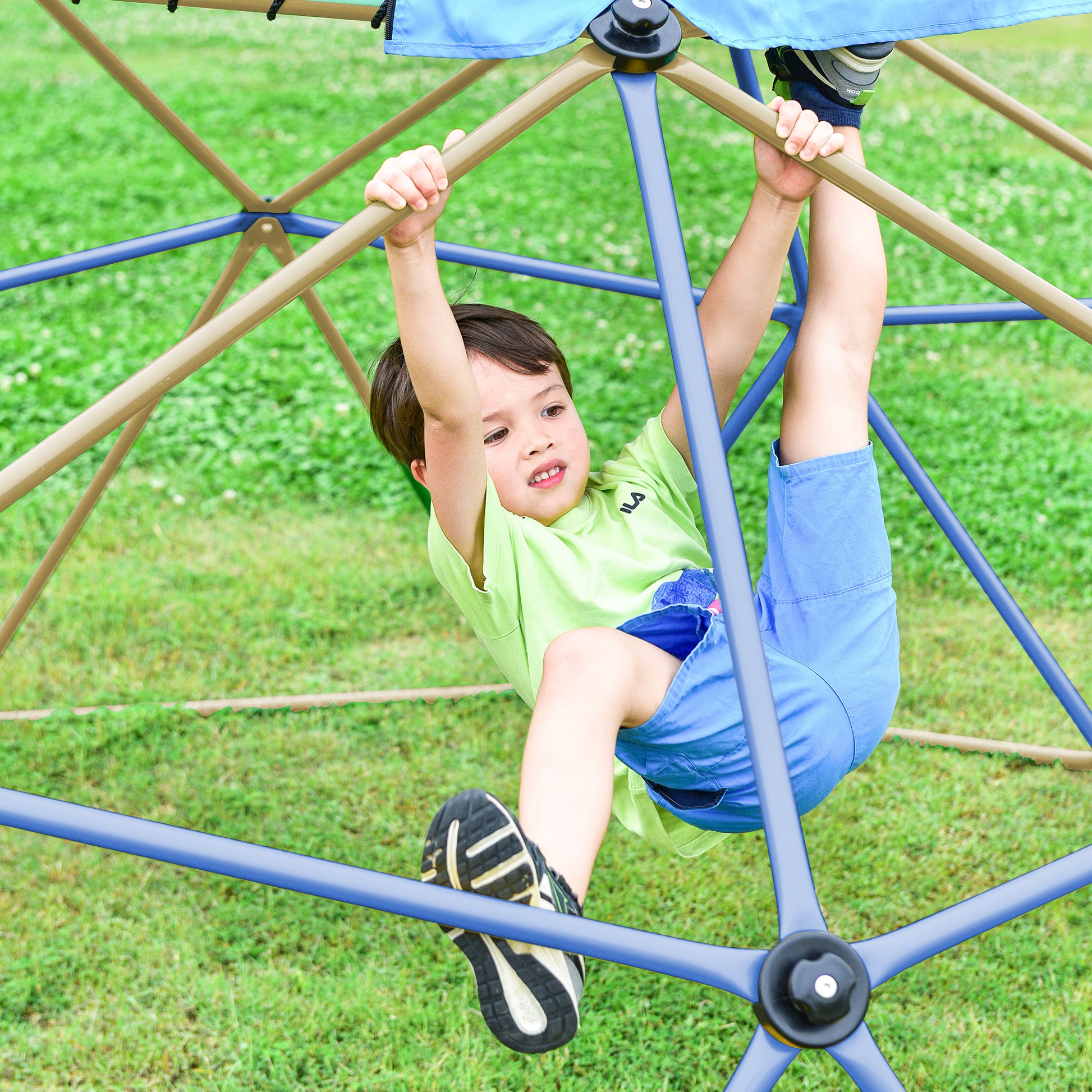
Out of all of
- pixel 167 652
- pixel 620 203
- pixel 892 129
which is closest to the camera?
pixel 167 652

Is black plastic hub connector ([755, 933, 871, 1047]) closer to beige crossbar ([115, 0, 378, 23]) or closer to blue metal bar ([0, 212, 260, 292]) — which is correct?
beige crossbar ([115, 0, 378, 23])

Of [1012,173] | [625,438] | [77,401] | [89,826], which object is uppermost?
[1012,173]

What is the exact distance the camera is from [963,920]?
1101mm

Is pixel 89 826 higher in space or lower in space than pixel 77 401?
lower

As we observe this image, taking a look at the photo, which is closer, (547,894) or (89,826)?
(89,826)

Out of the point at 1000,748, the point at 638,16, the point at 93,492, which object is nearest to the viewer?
the point at 638,16

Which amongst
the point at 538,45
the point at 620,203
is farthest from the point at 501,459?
the point at 620,203

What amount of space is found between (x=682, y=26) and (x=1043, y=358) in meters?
3.82

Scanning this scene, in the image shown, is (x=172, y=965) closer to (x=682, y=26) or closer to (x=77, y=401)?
(x=682, y=26)

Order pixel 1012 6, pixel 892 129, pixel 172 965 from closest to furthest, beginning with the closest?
1. pixel 1012 6
2. pixel 172 965
3. pixel 892 129

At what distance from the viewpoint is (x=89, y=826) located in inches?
42.5

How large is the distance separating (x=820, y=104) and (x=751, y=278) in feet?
0.92

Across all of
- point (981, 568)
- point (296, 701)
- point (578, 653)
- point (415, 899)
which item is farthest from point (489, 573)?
point (296, 701)

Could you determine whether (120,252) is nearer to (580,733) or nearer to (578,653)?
(578,653)
